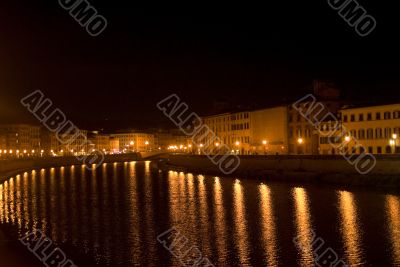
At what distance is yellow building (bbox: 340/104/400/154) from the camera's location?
50.8 meters

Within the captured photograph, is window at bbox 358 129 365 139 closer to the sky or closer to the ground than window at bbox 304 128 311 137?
closer to the ground

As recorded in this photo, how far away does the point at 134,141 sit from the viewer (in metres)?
167

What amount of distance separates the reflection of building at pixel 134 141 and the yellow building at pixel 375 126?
114 metres

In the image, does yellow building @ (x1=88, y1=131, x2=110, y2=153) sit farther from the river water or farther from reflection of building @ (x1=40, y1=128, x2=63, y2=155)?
the river water

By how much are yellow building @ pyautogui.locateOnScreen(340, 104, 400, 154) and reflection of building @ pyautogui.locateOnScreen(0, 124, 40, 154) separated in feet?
326

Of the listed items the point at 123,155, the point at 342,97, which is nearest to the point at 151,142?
the point at 123,155

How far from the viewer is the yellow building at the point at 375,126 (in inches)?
1999

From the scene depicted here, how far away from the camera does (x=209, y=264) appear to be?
18.3m

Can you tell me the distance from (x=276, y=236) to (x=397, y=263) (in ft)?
19.3

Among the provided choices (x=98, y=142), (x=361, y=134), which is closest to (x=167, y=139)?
(x=98, y=142)

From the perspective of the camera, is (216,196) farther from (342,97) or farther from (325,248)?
(342,97)

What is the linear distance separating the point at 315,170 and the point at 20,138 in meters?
106

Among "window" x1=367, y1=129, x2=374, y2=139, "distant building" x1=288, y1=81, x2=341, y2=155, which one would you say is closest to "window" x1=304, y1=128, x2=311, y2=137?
"distant building" x1=288, y1=81, x2=341, y2=155

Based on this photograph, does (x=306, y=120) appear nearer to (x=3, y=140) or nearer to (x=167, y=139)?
(x=3, y=140)
